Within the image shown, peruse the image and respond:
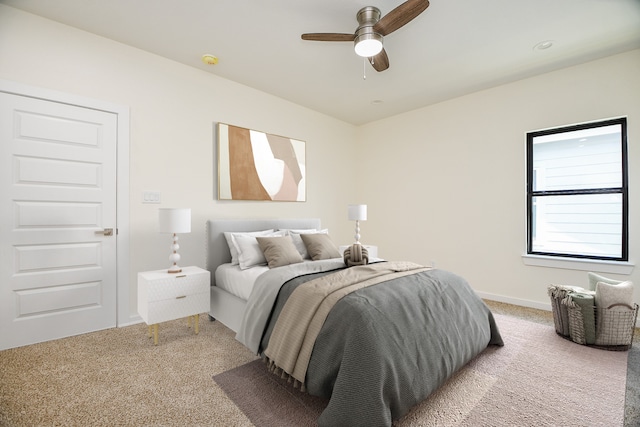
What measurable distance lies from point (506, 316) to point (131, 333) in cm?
389

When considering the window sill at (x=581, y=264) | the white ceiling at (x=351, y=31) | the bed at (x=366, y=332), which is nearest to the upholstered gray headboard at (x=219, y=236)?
the bed at (x=366, y=332)

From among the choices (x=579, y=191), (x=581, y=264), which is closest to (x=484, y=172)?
(x=579, y=191)

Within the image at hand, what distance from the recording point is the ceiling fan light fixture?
227 centimetres

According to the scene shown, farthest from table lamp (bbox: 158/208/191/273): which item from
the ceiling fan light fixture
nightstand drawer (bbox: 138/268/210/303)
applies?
the ceiling fan light fixture

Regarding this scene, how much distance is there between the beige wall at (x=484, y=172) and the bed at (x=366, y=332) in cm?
167

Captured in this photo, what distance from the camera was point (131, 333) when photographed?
2697mm

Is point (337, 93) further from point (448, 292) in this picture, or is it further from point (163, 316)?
point (163, 316)

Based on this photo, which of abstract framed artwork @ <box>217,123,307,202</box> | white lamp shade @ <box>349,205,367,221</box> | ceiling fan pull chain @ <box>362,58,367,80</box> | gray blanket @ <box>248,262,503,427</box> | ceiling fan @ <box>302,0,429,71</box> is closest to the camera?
gray blanket @ <box>248,262,503,427</box>

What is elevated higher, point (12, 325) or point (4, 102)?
point (4, 102)

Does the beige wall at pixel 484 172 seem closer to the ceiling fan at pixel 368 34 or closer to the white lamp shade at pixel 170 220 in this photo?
the ceiling fan at pixel 368 34

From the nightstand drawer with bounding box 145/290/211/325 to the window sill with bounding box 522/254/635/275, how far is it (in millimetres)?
3777

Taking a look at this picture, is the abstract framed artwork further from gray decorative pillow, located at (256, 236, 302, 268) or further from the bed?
the bed

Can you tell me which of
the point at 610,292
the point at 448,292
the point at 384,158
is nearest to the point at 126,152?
the point at 448,292

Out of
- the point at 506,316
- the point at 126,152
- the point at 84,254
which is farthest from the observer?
the point at 506,316
